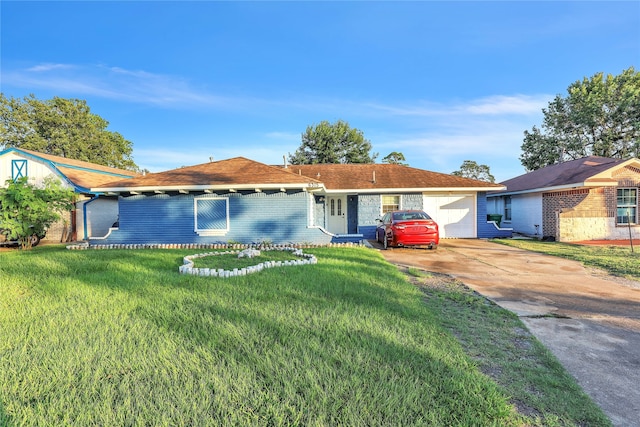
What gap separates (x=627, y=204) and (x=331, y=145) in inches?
1001

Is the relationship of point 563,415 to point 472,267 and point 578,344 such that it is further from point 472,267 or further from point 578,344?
point 472,267

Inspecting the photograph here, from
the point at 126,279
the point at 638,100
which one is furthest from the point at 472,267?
the point at 638,100

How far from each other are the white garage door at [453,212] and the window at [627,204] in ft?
21.1

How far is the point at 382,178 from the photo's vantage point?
1655cm

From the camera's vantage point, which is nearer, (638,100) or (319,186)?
(319,186)

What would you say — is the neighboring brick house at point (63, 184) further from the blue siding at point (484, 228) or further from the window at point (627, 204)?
the window at point (627, 204)

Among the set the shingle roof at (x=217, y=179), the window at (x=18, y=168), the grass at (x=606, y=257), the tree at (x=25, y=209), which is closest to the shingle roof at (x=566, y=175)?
the grass at (x=606, y=257)

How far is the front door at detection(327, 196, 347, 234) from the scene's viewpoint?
16422 millimetres

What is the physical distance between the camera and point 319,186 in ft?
37.9

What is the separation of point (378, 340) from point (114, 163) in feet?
142

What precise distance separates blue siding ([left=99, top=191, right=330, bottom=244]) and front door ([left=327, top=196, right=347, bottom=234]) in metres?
4.48

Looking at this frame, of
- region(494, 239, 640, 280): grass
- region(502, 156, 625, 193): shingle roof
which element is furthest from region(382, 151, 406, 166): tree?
region(494, 239, 640, 280): grass

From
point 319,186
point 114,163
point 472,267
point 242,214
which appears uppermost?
point 114,163

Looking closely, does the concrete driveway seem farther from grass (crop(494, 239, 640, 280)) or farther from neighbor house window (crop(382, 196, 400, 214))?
neighbor house window (crop(382, 196, 400, 214))
